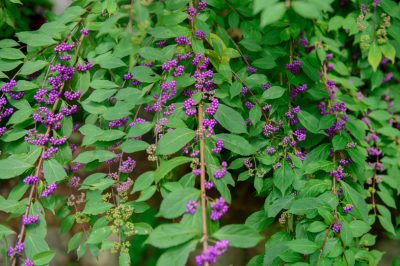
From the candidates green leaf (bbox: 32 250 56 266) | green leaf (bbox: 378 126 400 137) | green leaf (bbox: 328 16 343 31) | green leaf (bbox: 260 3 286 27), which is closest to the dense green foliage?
green leaf (bbox: 32 250 56 266)

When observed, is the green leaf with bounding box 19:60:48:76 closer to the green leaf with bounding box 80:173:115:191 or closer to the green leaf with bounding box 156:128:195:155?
the green leaf with bounding box 80:173:115:191

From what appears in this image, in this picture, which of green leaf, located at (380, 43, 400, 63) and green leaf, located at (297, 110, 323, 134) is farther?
green leaf, located at (380, 43, 400, 63)

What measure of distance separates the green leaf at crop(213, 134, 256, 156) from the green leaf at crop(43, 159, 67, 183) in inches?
25.5

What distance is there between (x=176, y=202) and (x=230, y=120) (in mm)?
490

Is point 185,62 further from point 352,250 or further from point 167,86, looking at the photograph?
point 352,250

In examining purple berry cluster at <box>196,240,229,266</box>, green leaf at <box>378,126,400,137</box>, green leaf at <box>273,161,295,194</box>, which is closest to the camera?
purple berry cluster at <box>196,240,229,266</box>

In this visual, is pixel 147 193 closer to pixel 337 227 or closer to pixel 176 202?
pixel 176 202

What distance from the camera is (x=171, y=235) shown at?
1263 mm

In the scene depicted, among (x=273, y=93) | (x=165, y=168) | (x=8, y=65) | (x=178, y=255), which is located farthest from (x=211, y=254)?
(x=8, y=65)

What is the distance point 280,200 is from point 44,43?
1274 millimetres

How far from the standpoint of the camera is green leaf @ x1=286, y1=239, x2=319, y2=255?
1671 mm

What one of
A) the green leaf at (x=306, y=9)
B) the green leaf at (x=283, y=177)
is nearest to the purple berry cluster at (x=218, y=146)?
the green leaf at (x=283, y=177)

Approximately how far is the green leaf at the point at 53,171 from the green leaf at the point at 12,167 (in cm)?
7

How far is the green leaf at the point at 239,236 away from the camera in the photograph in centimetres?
128
